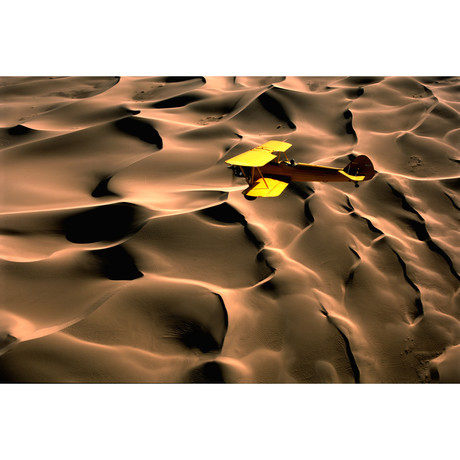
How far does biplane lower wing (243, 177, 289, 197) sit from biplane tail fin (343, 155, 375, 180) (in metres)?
1.18

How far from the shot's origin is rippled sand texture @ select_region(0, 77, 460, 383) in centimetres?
403

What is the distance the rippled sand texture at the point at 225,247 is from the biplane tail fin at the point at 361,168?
0.45m

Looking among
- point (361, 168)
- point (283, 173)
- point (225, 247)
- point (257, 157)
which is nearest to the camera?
point (225, 247)

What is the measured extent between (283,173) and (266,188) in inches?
22.6

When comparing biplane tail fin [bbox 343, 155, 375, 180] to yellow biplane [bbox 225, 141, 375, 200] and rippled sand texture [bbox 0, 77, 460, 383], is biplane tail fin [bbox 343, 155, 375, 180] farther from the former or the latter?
rippled sand texture [bbox 0, 77, 460, 383]

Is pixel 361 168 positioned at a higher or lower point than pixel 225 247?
higher

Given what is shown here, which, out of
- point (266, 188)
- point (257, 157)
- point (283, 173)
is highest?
point (257, 157)

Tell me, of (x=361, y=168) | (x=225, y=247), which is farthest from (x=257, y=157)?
(x=361, y=168)

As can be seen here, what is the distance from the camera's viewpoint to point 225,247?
205 inches

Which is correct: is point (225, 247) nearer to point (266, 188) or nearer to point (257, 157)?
point (266, 188)

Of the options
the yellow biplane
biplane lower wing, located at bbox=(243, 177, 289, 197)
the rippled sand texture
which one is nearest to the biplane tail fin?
the yellow biplane

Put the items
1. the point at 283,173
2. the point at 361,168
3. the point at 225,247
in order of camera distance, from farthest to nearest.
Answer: the point at 283,173, the point at 361,168, the point at 225,247

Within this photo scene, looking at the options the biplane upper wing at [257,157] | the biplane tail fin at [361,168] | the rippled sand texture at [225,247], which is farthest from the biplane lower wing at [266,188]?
the biplane tail fin at [361,168]

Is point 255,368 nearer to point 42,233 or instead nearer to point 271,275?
point 271,275
